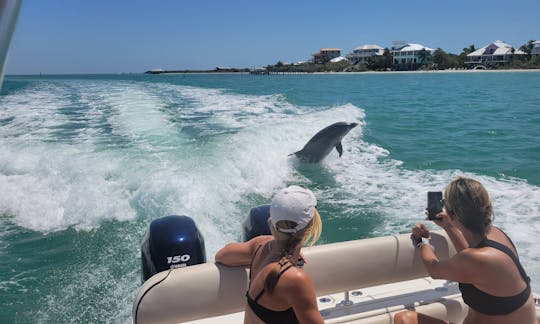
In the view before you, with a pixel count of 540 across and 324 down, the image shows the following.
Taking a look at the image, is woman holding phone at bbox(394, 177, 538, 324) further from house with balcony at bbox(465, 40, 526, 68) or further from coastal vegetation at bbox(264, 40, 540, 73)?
house with balcony at bbox(465, 40, 526, 68)

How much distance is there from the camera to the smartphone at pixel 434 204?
250 cm

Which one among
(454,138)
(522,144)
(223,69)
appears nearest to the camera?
→ (522,144)

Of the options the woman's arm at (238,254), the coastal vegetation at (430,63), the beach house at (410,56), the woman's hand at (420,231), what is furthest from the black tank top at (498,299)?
the beach house at (410,56)

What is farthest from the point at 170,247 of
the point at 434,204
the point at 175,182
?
the point at 175,182

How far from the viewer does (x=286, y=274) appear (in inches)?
69.8

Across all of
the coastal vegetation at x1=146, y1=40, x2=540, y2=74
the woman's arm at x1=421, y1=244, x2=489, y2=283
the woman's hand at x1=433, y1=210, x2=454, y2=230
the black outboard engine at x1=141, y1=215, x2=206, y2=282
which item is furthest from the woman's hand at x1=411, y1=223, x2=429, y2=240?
the coastal vegetation at x1=146, y1=40, x2=540, y2=74

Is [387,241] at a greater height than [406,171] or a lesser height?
greater

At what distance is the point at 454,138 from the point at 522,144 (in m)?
1.80

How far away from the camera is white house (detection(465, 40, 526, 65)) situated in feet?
275

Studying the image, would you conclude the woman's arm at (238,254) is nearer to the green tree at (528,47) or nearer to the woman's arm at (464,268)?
the woman's arm at (464,268)

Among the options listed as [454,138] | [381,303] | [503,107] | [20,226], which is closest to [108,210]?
[20,226]

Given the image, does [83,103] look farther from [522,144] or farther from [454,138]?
[522,144]

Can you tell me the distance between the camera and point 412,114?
18.4 metres

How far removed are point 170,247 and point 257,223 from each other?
0.70 metres
